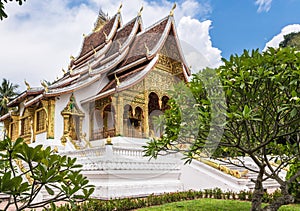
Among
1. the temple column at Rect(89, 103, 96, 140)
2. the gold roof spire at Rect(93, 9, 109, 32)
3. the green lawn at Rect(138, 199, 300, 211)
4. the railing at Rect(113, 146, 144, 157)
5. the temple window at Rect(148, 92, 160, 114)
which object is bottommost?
the green lawn at Rect(138, 199, 300, 211)

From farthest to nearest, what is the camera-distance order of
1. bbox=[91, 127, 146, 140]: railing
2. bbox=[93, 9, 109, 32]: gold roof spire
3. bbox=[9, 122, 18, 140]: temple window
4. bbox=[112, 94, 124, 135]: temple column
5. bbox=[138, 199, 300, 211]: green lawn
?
1. bbox=[93, 9, 109, 32]: gold roof spire
2. bbox=[9, 122, 18, 140]: temple window
3. bbox=[91, 127, 146, 140]: railing
4. bbox=[112, 94, 124, 135]: temple column
5. bbox=[138, 199, 300, 211]: green lawn

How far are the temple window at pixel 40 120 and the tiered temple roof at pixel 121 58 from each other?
537 mm

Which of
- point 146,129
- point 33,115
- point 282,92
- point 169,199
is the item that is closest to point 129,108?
point 146,129

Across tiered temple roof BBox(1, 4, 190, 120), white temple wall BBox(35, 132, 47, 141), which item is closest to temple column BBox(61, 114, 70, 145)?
white temple wall BBox(35, 132, 47, 141)

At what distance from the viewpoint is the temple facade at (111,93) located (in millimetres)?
12227

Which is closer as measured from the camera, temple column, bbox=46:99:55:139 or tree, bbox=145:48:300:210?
tree, bbox=145:48:300:210

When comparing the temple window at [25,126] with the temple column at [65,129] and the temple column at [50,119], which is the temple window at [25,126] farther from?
the temple column at [65,129]

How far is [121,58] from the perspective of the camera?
Answer: 13.4 m

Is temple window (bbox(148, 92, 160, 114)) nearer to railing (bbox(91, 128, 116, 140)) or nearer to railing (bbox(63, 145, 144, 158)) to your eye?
A: railing (bbox(91, 128, 116, 140))

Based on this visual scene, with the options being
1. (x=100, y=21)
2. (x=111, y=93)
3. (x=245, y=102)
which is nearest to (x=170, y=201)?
(x=245, y=102)

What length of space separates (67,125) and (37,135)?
5.89 feet

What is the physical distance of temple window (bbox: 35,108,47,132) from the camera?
1293 centimetres

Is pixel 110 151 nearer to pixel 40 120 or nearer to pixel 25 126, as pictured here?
pixel 40 120

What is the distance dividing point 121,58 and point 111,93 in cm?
242
